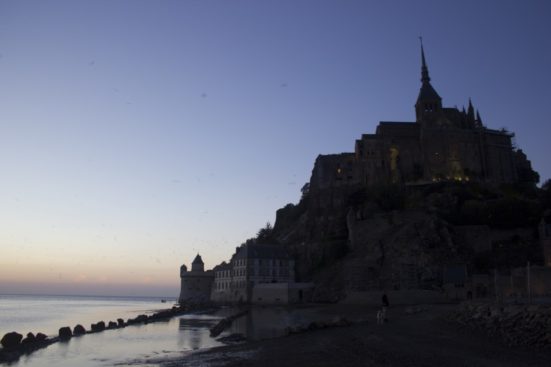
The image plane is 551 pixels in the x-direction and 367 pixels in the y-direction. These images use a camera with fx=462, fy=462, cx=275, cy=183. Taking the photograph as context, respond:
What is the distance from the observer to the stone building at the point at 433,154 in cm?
6494

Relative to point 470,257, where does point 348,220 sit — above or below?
above

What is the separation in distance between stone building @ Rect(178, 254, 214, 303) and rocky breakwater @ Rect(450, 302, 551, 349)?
58.3 metres

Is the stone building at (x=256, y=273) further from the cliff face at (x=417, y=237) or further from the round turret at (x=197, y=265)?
the round turret at (x=197, y=265)

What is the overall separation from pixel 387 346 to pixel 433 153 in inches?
2032

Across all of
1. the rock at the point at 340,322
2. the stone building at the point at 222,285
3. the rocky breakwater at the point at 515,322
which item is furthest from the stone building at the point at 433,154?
the rocky breakwater at the point at 515,322

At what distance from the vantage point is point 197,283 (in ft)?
253

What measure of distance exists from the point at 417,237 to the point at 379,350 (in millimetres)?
34802

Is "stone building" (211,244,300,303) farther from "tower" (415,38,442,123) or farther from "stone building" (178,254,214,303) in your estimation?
"tower" (415,38,442,123)

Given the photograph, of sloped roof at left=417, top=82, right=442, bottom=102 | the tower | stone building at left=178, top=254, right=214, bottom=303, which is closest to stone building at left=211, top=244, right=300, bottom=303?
stone building at left=178, top=254, right=214, bottom=303

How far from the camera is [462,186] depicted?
58.7 metres

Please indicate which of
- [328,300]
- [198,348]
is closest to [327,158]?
[328,300]

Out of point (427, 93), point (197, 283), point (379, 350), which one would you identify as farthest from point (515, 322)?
point (197, 283)

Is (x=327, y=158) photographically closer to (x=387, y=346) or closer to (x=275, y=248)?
(x=275, y=248)

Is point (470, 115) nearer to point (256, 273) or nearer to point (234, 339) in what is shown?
point (256, 273)
